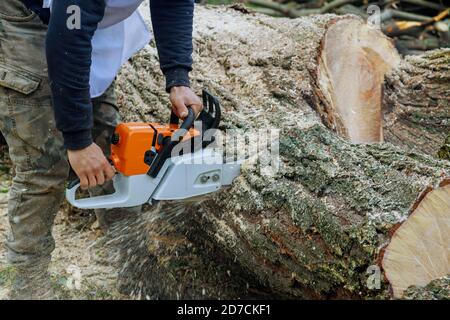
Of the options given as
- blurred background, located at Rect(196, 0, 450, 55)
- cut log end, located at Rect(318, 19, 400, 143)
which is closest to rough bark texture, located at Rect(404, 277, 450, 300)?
cut log end, located at Rect(318, 19, 400, 143)

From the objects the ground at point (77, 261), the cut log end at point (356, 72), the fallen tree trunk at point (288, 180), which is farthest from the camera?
the cut log end at point (356, 72)

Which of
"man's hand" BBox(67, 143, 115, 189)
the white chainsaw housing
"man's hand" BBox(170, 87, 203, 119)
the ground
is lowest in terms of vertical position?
the ground

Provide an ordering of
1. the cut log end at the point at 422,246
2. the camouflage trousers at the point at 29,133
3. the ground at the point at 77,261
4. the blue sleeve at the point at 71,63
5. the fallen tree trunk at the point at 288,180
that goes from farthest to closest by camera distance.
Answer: the ground at the point at 77,261 < the camouflage trousers at the point at 29,133 < the fallen tree trunk at the point at 288,180 < the cut log end at the point at 422,246 < the blue sleeve at the point at 71,63

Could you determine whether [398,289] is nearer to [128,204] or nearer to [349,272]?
[349,272]

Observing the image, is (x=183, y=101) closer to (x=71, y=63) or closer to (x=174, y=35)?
(x=174, y=35)

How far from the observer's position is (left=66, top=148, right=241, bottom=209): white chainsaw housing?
6.92 ft

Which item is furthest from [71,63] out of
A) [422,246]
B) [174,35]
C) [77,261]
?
[77,261]

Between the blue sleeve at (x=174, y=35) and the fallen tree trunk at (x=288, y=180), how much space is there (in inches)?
14.7

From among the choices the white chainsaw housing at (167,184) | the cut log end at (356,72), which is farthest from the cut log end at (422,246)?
the cut log end at (356,72)

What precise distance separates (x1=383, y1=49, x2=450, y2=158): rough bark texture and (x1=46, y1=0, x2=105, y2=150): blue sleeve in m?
1.98

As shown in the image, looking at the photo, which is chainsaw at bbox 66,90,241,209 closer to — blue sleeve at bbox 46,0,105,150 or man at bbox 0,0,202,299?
man at bbox 0,0,202,299

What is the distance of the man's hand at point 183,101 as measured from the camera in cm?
228

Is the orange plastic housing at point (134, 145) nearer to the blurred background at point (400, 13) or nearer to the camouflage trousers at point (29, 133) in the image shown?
the camouflage trousers at point (29, 133)

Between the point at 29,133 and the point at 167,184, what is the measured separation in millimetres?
574
